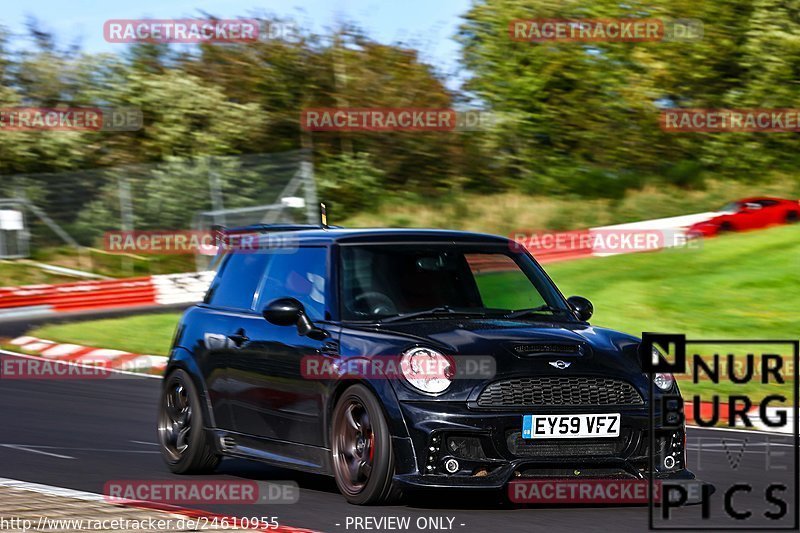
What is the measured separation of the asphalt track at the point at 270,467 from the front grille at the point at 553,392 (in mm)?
592

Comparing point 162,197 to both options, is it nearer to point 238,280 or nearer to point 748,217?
point 748,217

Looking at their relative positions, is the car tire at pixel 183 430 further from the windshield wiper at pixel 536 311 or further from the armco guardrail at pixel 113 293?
the armco guardrail at pixel 113 293

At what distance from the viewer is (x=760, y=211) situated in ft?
104

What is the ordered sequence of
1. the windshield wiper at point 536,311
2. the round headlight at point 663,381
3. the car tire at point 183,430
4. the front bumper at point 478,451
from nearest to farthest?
the front bumper at point 478,451 → the round headlight at point 663,381 → the windshield wiper at point 536,311 → the car tire at point 183,430

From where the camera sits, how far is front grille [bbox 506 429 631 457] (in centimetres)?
727

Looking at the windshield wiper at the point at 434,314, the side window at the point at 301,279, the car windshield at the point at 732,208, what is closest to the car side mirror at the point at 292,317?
the side window at the point at 301,279

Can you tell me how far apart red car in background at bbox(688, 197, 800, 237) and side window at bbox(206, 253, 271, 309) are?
22.9 metres

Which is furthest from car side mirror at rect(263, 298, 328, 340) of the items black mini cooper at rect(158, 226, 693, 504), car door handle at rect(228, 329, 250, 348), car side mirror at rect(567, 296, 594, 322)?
car side mirror at rect(567, 296, 594, 322)

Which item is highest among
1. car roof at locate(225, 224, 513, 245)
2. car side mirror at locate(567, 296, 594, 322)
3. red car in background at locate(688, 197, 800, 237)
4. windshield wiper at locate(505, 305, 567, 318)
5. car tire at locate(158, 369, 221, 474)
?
car roof at locate(225, 224, 513, 245)

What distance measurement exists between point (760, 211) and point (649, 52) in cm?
1438

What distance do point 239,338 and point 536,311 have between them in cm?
186

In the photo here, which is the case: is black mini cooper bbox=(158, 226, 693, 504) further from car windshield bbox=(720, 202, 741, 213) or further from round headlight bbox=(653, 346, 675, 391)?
car windshield bbox=(720, 202, 741, 213)

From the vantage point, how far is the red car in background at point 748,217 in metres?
31.4

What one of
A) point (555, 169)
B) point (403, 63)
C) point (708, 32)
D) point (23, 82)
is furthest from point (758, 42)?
point (23, 82)
